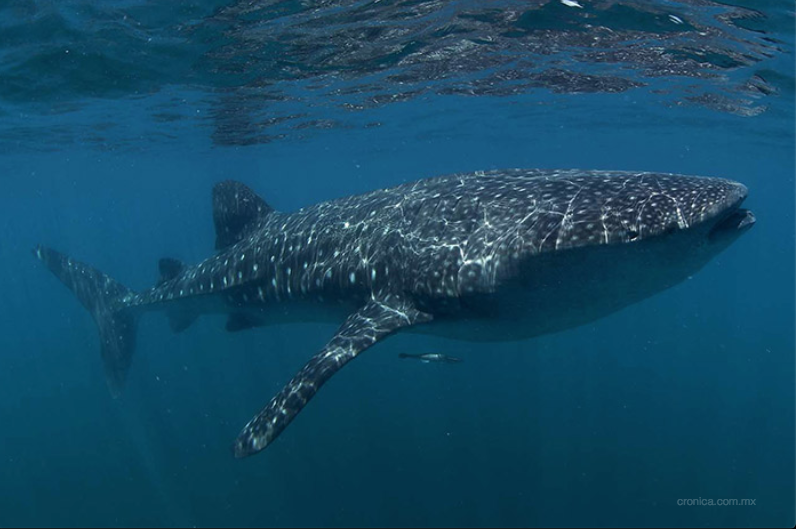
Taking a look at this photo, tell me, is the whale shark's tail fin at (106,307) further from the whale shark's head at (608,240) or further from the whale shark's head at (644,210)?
the whale shark's head at (644,210)

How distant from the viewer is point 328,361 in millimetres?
7191

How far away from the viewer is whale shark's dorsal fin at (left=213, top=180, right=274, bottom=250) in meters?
11.7

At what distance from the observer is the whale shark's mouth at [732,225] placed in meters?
5.46

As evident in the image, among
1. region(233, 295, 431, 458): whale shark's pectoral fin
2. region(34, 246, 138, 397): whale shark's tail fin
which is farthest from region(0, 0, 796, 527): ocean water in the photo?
region(233, 295, 431, 458): whale shark's pectoral fin

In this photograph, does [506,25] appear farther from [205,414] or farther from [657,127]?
[657,127]

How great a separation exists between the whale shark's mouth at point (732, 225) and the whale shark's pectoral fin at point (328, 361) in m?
3.65

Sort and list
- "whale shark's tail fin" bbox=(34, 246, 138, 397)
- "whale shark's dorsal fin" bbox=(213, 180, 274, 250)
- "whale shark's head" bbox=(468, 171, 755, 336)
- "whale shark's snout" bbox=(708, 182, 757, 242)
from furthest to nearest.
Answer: "whale shark's tail fin" bbox=(34, 246, 138, 397)
"whale shark's dorsal fin" bbox=(213, 180, 274, 250)
"whale shark's head" bbox=(468, 171, 755, 336)
"whale shark's snout" bbox=(708, 182, 757, 242)

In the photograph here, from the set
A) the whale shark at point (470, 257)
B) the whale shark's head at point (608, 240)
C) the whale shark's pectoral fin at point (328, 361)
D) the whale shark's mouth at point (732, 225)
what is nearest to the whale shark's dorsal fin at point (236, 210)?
the whale shark at point (470, 257)

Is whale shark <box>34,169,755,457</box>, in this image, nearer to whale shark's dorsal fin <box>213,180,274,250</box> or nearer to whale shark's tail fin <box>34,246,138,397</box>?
→ whale shark's dorsal fin <box>213,180,274,250</box>

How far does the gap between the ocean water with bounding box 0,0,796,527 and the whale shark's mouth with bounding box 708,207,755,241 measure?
9.24 meters

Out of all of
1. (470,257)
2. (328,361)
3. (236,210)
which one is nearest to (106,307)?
(236,210)

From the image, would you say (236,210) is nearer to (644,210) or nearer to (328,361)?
(328,361)

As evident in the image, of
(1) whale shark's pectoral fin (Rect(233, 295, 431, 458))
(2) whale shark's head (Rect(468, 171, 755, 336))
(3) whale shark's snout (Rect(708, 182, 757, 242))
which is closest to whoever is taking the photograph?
(3) whale shark's snout (Rect(708, 182, 757, 242))

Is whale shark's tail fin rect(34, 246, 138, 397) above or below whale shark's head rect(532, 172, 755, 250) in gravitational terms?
below
